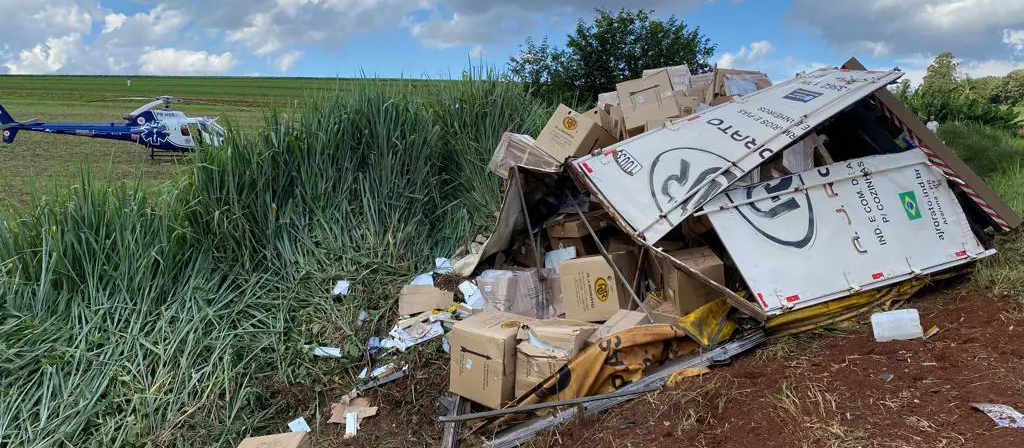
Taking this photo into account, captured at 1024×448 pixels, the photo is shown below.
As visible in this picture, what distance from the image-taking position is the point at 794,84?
479cm

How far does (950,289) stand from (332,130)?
483 cm

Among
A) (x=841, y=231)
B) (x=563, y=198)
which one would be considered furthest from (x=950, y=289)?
(x=563, y=198)

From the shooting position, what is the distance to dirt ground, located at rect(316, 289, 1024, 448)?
2398 mm

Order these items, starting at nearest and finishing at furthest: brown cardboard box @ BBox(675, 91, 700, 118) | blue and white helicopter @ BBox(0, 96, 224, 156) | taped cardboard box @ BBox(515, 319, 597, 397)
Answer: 1. taped cardboard box @ BBox(515, 319, 597, 397)
2. brown cardboard box @ BBox(675, 91, 700, 118)
3. blue and white helicopter @ BBox(0, 96, 224, 156)

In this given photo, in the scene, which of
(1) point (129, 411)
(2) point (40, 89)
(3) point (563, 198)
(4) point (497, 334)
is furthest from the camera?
(2) point (40, 89)

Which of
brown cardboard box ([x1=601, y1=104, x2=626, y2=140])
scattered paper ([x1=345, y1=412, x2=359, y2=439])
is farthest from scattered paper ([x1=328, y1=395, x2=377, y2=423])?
brown cardboard box ([x1=601, y1=104, x2=626, y2=140])

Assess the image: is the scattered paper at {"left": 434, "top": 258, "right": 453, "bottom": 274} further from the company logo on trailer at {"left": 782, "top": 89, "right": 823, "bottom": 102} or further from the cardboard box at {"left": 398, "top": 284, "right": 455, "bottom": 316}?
the company logo on trailer at {"left": 782, "top": 89, "right": 823, "bottom": 102}

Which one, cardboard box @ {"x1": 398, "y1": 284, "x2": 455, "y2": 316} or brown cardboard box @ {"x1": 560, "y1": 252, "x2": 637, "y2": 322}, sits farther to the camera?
cardboard box @ {"x1": 398, "y1": 284, "x2": 455, "y2": 316}

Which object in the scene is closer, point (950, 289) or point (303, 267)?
point (950, 289)

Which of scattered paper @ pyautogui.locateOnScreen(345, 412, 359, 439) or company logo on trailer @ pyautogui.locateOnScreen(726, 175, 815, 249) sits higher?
company logo on trailer @ pyautogui.locateOnScreen(726, 175, 815, 249)

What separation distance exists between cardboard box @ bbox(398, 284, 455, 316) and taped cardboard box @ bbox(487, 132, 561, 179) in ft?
3.61

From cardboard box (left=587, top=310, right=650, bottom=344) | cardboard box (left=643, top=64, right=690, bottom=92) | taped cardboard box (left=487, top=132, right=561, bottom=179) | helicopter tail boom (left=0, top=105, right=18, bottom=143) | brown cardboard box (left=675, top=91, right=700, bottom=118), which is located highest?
cardboard box (left=643, top=64, right=690, bottom=92)

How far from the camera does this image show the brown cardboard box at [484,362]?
346 cm

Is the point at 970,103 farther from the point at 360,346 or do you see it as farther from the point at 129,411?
the point at 129,411
